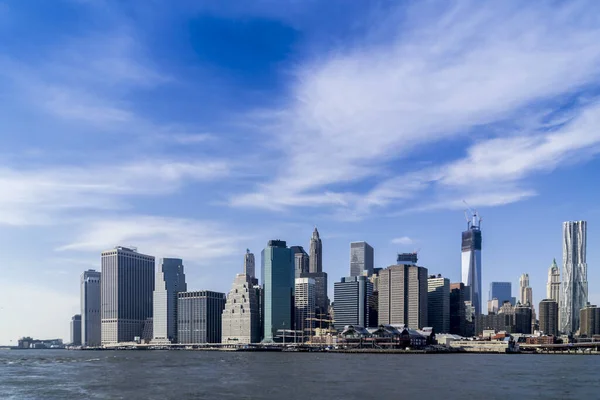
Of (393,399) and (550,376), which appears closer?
(393,399)

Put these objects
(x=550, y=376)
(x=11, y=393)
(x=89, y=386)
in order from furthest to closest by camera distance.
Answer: (x=550, y=376) < (x=89, y=386) < (x=11, y=393)

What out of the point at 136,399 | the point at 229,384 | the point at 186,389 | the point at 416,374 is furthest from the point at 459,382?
the point at 136,399

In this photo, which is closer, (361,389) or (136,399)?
(136,399)

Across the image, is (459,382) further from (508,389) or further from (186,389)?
(186,389)

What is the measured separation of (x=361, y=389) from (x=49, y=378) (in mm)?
58873

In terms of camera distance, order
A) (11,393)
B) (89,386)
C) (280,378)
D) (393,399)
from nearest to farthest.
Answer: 1. (393,399)
2. (11,393)
3. (89,386)
4. (280,378)

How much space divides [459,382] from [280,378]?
29803mm

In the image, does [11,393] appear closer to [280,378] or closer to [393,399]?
[280,378]

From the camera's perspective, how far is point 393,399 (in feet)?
247

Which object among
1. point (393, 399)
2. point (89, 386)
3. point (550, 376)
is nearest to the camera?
point (393, 399)

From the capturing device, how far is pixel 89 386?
9469 cm

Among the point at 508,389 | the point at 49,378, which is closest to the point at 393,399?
the point at 508,389

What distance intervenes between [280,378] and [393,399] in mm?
35499

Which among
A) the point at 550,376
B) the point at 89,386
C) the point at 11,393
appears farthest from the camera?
the point at 550,376
